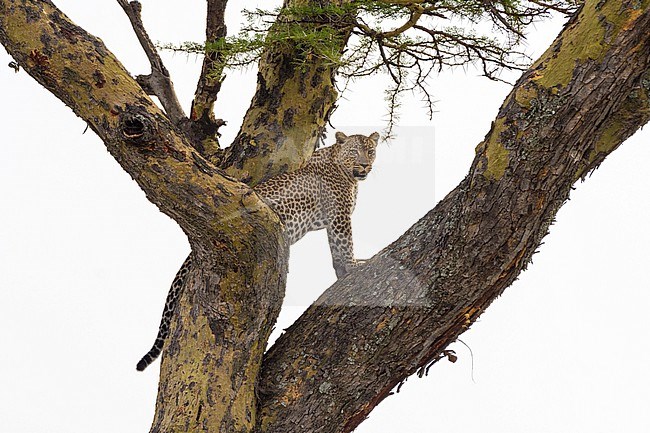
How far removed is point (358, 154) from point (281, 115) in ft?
1.03

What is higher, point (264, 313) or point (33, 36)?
point (33, 36)

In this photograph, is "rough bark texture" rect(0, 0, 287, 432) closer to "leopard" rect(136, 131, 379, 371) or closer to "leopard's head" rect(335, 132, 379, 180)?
"leopard" rect(136, 131, 379, 371)

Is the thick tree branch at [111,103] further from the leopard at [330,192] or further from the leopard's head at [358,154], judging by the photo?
the leopard's head at [358,154]

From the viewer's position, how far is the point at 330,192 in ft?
10.1

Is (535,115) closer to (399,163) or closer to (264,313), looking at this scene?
(399,163)

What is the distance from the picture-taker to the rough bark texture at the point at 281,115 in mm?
2969

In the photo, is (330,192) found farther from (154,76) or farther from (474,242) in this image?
(474,242)

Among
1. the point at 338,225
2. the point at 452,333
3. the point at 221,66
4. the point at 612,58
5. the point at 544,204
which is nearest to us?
the point at 612,58

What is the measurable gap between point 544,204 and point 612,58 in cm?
40

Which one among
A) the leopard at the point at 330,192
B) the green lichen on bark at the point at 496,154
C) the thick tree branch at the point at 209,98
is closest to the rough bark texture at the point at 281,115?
the leopard at the point at 330,192

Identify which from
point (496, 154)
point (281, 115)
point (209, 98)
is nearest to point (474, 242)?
point (496, 154)

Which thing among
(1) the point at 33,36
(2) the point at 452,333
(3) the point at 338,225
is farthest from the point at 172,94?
(2) the point at 452,333

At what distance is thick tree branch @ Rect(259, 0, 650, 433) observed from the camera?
81.7 inches

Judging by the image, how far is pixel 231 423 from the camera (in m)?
2.42
